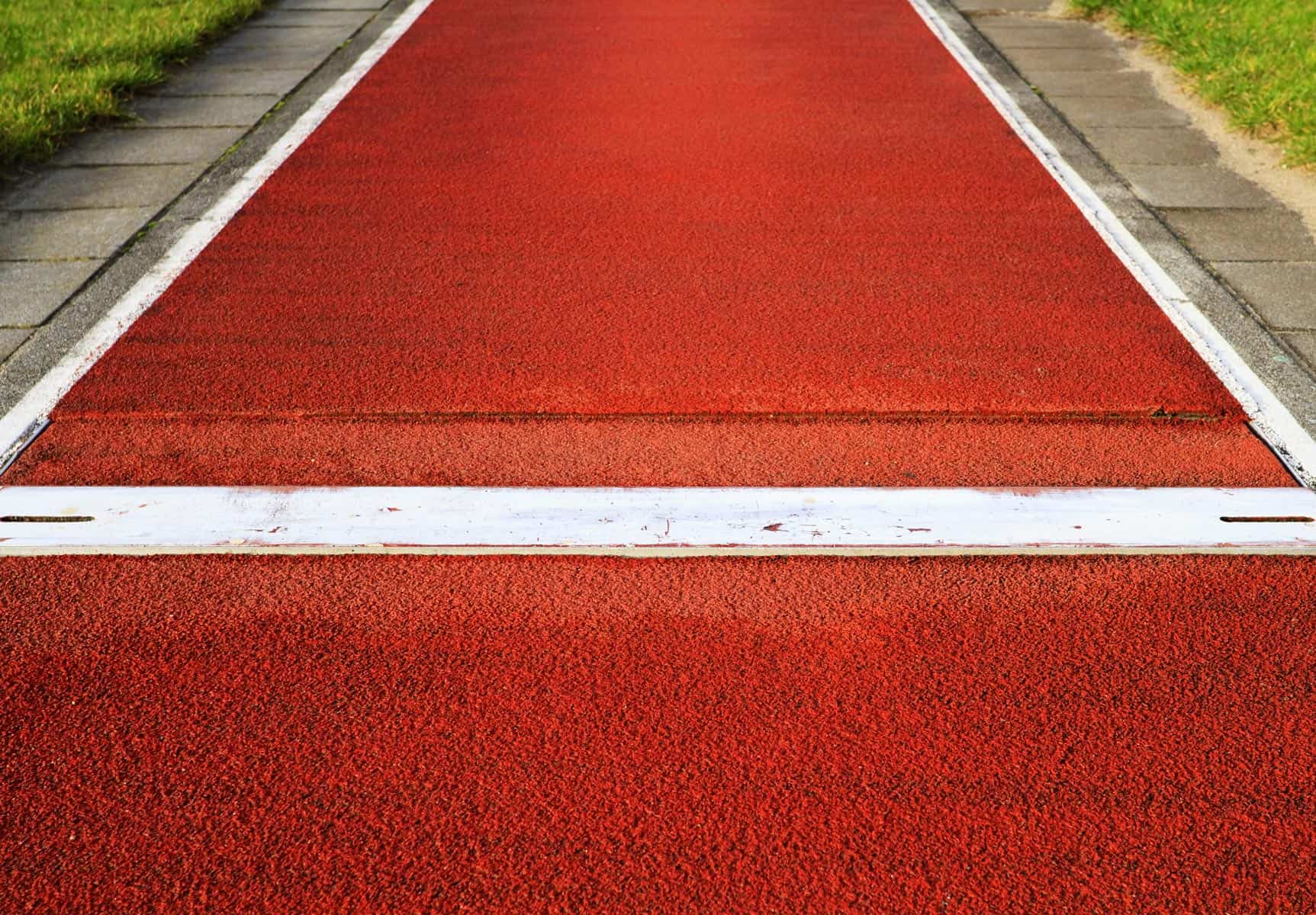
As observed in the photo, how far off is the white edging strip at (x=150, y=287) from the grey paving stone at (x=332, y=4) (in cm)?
239

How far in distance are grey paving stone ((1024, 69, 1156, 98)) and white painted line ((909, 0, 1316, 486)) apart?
420 mm

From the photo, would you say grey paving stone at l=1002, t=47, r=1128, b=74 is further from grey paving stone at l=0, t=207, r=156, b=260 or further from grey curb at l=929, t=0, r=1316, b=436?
grey paving stone at l=0, t=207, r=156, b=260

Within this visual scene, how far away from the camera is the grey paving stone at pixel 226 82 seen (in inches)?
288

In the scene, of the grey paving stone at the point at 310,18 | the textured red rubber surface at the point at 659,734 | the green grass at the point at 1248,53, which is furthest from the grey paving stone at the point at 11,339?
the green grass at the point at 1248,53

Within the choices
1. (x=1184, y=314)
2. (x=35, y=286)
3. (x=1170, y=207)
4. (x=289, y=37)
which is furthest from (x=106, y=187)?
(x=1170, y=207)

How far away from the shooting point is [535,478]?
3443 mm

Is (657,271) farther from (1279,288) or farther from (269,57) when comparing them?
(269,57)

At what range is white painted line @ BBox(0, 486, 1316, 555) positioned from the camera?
3.15 metres

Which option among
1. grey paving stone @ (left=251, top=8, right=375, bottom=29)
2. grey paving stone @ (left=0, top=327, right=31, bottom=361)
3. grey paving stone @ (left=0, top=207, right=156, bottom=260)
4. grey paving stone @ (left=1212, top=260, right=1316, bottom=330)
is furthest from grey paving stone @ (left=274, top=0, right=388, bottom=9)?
grey paving stone @ (left=1212, top=260, right=1316, bottom=330)

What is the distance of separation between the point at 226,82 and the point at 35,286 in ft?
11.0

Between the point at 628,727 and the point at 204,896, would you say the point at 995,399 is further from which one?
the point at 204,896

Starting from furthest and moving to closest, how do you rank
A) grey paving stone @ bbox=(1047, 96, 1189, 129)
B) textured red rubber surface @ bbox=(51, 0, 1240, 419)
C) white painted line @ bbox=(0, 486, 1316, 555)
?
grey paving stone @ bbox=(1047, 96, 1189, 129) → textured red rubber surface @ bbox=(51, 0, 1240, 419) → white painted line @ bbox=(0, 486, 1316, 555)

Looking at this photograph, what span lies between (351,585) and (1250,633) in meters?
2.21

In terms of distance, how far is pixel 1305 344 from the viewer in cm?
418
